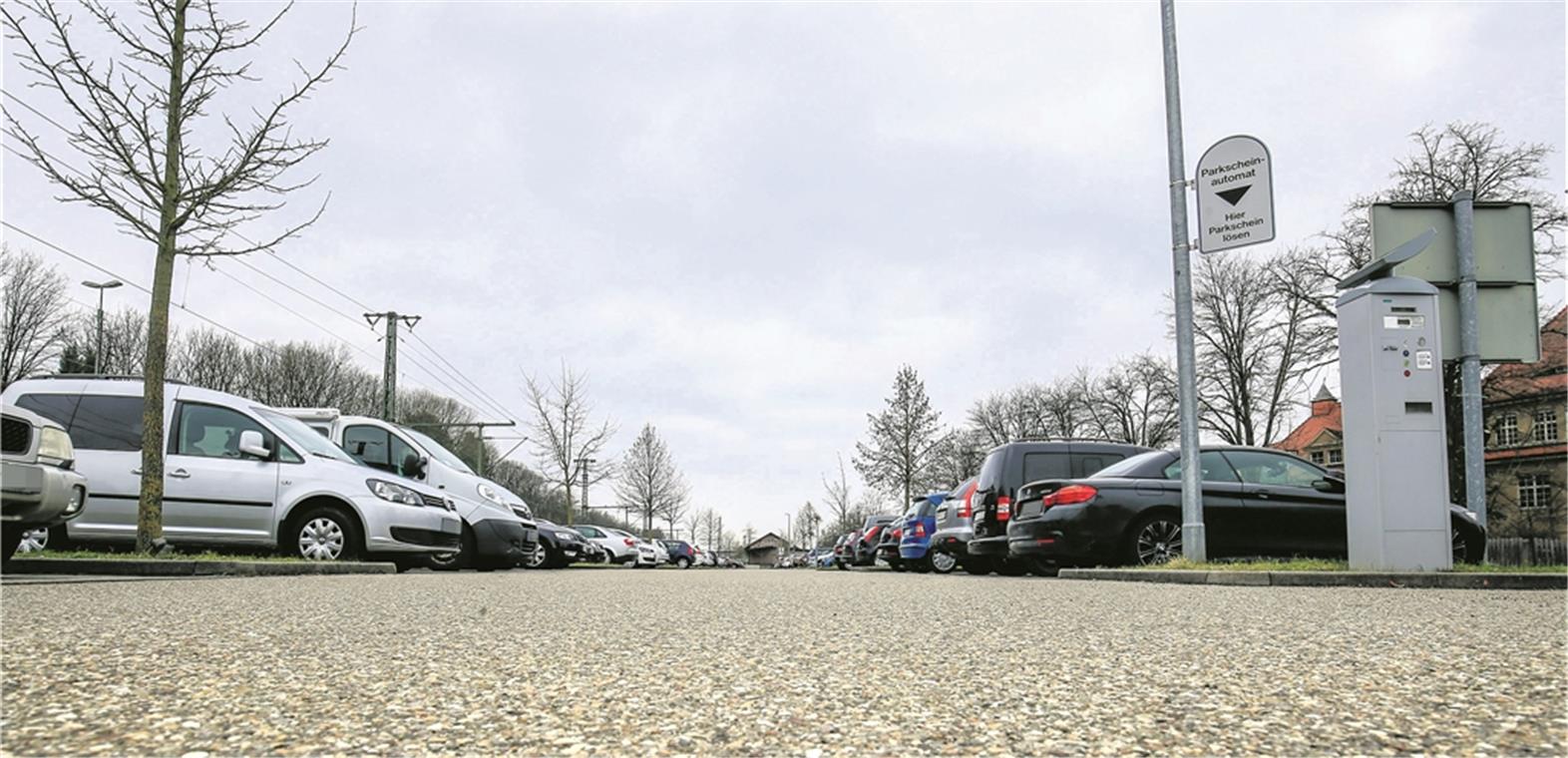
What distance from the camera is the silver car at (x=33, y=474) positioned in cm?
755

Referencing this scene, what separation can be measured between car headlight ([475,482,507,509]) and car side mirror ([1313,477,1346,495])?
1003 centimetres

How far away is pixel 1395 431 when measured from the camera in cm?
936

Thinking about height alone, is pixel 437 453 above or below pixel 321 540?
above

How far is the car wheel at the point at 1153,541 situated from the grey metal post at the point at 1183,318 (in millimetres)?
343

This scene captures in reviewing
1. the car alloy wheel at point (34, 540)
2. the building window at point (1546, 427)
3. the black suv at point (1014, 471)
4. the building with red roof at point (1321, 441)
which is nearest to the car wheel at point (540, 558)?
the black suv at point (1014, 471)

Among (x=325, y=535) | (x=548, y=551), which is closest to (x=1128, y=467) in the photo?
(x=325, y=535)

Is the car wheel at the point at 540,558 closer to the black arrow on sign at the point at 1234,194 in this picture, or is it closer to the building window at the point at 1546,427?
the black arrow on sign at the point at 1234,194

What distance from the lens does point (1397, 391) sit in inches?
371

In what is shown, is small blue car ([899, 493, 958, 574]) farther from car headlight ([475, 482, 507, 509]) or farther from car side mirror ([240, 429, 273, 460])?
car side mirror ([240, 429, 273, 460])

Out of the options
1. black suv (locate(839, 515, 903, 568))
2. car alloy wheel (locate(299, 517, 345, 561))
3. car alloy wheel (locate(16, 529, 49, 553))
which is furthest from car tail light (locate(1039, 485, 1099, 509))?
black suv (locate(839, 515, 903, 568))

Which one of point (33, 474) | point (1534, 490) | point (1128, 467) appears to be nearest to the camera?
point (33, 474)

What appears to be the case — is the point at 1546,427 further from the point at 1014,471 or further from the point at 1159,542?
the point at 1159,542

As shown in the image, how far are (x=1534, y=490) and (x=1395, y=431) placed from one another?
55776mm

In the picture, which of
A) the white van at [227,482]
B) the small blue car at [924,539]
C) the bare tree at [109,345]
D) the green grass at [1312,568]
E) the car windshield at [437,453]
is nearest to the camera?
the green grass at [1312,568]
